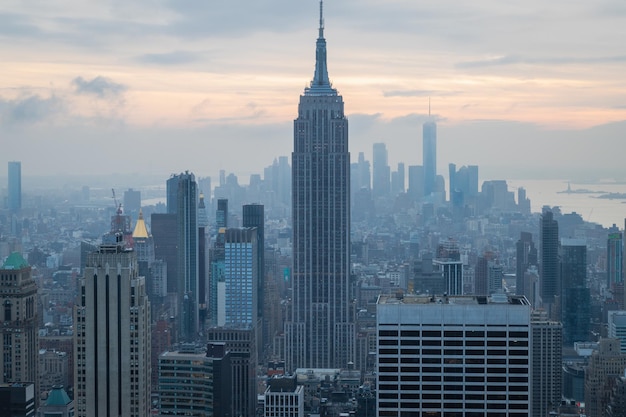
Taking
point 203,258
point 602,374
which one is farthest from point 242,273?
point 602,374

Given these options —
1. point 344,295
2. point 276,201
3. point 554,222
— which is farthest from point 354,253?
point 554,222

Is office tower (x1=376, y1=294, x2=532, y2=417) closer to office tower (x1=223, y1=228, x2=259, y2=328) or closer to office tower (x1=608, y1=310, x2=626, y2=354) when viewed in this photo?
office tower (x1=608, y1=310, x2=626, y2=354)

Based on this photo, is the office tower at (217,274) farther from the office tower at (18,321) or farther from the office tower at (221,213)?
the office tower at (18,321)

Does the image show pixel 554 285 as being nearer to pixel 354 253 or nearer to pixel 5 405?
pixel 354 253

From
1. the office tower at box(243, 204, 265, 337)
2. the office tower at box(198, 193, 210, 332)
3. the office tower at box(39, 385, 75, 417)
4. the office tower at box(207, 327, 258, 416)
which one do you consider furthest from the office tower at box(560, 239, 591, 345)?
the office tower at box(39, 385, 75, 417)

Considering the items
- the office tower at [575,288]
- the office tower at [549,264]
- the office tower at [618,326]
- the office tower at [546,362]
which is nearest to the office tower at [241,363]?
the office tower at [546,362]

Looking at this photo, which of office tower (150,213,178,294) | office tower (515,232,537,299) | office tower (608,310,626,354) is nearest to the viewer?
office tower (608,310,626,354)
